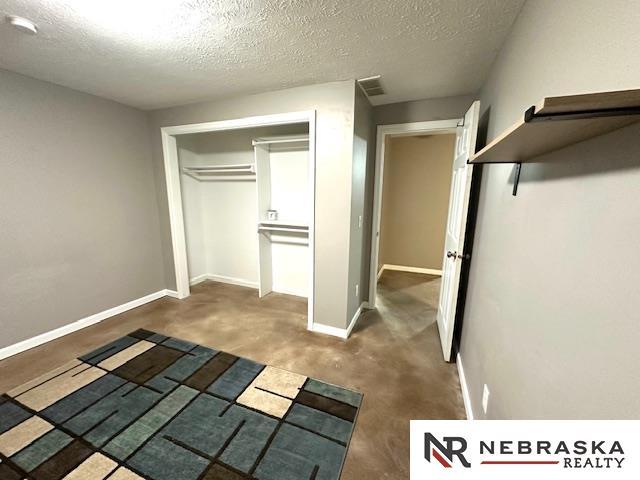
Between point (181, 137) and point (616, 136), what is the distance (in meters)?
4.20

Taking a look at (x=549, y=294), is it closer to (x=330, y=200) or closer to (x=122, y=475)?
(x=330, y=200)

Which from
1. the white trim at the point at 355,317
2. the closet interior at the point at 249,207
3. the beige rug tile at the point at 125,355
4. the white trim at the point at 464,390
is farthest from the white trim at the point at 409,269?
the beige rug tile at the point at 125,355

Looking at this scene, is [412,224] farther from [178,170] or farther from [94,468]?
[94,468]

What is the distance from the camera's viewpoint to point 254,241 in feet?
12.6

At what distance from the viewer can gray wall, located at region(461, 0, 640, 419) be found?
0.59 metres

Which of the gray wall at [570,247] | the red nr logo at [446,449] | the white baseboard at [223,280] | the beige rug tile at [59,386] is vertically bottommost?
the beige rug tile at [59,386]

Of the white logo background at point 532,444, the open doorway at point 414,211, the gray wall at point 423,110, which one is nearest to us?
the white logo background at point 532,444

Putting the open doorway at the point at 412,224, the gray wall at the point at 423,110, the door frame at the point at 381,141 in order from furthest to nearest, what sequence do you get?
the open doorway at the point at 412,224, the door frame at the point at 381,141, the gray wall at the point at 423,110

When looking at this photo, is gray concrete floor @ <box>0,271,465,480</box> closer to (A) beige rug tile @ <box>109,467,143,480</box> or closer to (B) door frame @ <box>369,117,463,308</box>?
(B) door frame @ <box>369,117,463,308</box>

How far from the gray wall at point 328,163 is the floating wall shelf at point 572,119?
1.60m

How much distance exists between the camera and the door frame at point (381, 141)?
263 cm

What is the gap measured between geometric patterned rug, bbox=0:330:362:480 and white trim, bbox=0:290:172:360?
1.97 ft

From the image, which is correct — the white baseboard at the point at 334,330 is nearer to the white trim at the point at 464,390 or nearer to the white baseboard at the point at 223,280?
the white trim at the point at 464,390

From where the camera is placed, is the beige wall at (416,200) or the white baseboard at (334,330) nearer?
the white baseboard at (334,330)
